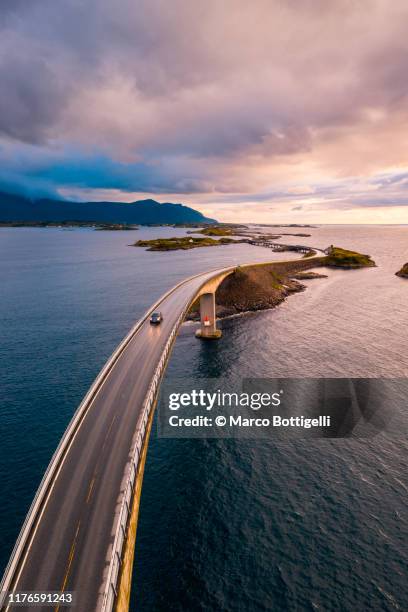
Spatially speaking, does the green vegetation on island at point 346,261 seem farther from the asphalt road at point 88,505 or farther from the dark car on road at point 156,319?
the asphalt road at point 88,505

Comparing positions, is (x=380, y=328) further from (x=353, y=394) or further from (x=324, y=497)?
(x=324, y=497)

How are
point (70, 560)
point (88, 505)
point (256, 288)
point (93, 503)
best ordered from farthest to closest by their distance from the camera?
point (256, 288) → point (93, 503) → point (88, 505) → point (70, 560)

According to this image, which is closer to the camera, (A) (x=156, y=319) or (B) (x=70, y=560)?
(B) (x=70, y=560)

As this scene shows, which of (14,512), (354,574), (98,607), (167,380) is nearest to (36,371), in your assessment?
(167,380)

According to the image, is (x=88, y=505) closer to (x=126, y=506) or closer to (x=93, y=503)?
(x=93, y=503)

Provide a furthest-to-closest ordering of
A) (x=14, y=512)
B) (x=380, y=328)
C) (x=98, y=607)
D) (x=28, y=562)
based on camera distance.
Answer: (x=380, y=328), (x=14, y=512), (x=28, y=562), (x=98, y=607)

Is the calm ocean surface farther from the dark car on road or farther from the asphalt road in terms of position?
the dark car on road

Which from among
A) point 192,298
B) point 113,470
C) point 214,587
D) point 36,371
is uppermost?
point 192,298

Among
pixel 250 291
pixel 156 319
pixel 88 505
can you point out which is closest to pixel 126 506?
pixel 88 505
